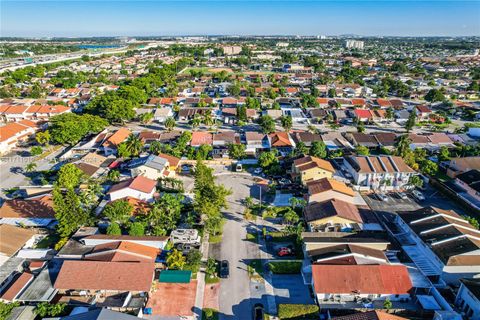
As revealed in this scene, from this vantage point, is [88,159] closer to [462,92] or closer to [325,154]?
[325,154]

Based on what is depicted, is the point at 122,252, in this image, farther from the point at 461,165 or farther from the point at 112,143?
the point at 461,165

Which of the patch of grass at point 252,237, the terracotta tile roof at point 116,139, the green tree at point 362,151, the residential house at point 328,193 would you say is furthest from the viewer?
the terracotta tile roof at point 116,139

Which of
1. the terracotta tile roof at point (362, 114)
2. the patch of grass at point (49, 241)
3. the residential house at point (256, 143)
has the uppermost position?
the terracotta tile roof at point (362, 114)

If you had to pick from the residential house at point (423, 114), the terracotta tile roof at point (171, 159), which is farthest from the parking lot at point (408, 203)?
the residential house at point (423, 114)

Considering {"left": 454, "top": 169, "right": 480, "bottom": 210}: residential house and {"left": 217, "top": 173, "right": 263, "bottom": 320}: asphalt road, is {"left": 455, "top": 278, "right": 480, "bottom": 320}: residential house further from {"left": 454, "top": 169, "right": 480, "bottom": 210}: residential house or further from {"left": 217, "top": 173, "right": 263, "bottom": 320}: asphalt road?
{"left": 454, "top": 169, "right": 480, "bottom": 210}: residential house

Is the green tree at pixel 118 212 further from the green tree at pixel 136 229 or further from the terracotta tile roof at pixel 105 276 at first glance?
the terracotta tile roof at pixel 105 276

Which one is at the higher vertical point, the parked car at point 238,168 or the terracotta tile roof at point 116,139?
the terracotta tile roof at point 116,139

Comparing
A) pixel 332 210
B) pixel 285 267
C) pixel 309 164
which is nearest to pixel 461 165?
pixel 309 164

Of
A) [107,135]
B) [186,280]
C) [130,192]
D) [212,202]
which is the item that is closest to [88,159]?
[107,135]
